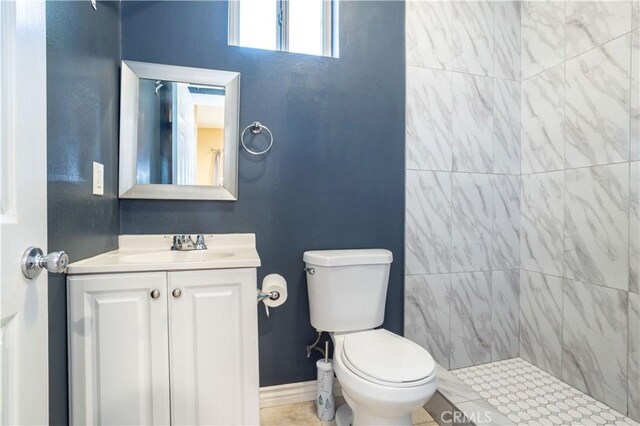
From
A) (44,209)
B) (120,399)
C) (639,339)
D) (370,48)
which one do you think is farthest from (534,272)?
(44,209)

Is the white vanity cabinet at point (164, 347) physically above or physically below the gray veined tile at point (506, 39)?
below

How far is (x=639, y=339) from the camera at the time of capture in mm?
1343

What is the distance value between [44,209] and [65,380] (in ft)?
1.96

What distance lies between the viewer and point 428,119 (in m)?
1.75

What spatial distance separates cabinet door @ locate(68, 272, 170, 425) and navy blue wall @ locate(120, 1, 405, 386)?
54 centimetres

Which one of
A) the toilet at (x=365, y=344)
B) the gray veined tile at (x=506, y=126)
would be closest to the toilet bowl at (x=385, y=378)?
the toilet at (x=365, y=344)

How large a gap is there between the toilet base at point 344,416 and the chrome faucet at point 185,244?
1.04 meters

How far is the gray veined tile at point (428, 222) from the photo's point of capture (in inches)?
67.9

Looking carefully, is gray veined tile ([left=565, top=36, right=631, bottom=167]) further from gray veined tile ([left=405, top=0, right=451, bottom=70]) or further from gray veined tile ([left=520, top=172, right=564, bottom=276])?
gray veined tile ([left=405, top=0, right=451, bottom=70])

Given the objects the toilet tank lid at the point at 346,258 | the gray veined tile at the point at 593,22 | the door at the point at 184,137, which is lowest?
the toilet tank lid at the point at 346,258

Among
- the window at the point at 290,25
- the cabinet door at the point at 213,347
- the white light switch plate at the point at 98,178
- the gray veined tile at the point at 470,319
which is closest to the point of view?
the cabinet door at the point at 213,347

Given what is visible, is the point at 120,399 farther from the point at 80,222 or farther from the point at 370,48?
the point at 370,48

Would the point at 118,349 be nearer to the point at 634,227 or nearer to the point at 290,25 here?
the point at 290,25

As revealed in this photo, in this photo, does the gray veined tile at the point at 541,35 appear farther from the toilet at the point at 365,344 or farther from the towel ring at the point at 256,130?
the towel ring at the point at 256,130
